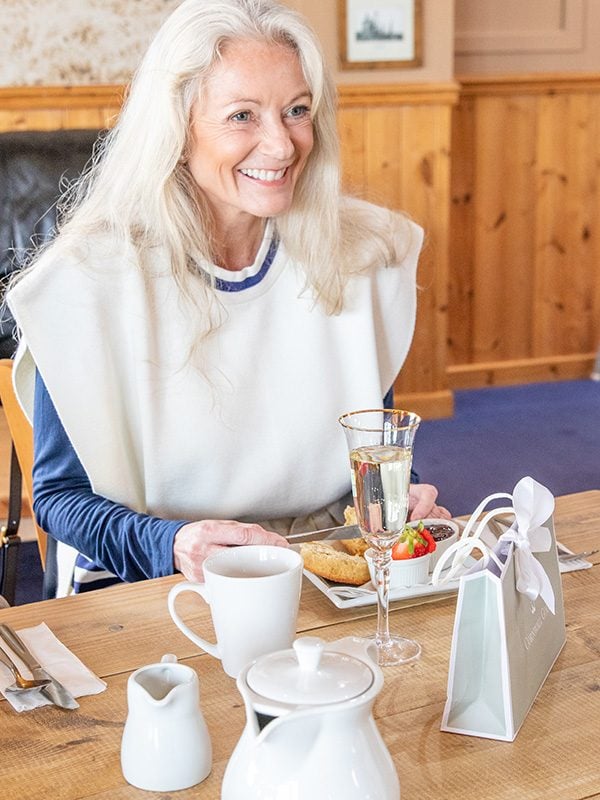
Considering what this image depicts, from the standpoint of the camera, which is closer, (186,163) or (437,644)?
(437,644)

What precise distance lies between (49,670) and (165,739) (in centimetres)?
27

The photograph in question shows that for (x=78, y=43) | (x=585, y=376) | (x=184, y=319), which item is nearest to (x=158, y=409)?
(x=184, y=319)

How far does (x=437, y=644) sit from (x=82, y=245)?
33.3 inches

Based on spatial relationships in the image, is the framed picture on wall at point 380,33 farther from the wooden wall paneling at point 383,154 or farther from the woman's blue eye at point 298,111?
the woman's blue eye at point 298,111

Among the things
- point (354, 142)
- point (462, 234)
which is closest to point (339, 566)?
point (354, 142)

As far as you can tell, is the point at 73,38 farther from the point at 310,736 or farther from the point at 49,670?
the point at 310,736

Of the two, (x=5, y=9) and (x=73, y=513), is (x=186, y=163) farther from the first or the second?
(x=5, y=9)

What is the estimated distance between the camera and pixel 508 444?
4.33 meters

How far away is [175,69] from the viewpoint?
164 cm

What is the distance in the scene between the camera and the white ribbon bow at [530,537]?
990 mm

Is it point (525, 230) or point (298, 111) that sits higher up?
point (298, 111)

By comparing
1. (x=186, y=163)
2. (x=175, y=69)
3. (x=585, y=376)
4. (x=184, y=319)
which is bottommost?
(x=585, y=376)

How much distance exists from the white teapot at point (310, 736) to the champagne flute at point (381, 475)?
266 mm

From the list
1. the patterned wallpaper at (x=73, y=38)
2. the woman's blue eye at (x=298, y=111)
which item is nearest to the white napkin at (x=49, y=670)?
the woman's blue eye at (x=298, y=111)
